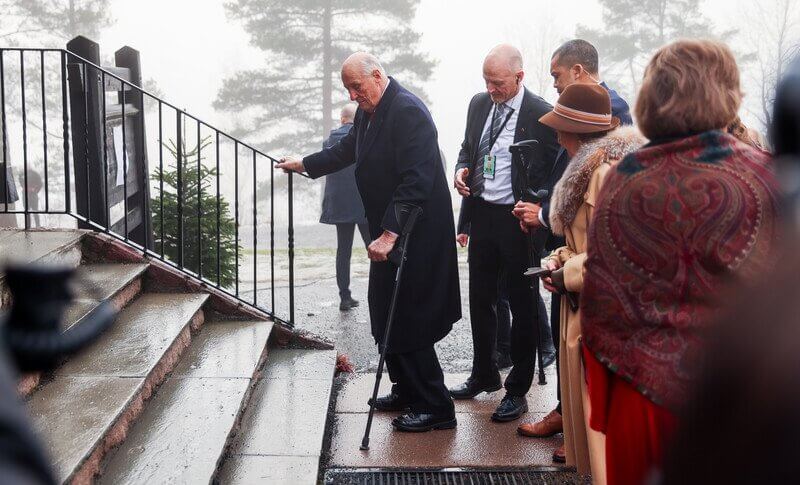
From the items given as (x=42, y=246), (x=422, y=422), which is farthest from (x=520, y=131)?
(x=42, y=246)

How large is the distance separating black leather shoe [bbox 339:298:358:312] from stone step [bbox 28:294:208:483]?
3.31 metres

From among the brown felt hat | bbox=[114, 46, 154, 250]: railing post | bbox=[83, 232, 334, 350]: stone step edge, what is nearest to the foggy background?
bbox=[114, 46, 154, 250]: railing post

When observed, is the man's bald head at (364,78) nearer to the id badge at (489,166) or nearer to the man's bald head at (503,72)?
the man's bald head at (503,72)

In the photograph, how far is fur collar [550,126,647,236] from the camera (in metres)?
3.67

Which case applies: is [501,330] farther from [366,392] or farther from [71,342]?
[71,342]

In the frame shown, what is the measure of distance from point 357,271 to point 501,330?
621cm

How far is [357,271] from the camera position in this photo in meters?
12.4

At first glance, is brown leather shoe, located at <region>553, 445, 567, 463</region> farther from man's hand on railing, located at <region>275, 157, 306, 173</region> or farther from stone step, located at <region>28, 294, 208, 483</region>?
man's hand on railing, located at <region>275, 157, 306, 173</region>

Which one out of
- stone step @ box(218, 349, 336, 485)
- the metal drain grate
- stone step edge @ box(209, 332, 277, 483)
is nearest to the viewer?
stone step edge @ box(209, 332, 277, 483)

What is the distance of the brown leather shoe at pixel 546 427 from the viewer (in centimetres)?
489

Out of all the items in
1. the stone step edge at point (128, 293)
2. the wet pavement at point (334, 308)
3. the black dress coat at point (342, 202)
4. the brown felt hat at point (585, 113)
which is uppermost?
the brown felt hat at point (585, 113)

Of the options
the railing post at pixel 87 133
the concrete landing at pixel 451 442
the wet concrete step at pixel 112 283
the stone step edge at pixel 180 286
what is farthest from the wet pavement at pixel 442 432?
the railing post at pixel 87 133

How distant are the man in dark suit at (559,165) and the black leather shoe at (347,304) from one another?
407 cm

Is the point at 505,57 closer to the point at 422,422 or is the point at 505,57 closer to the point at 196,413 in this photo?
the point at 422,422
